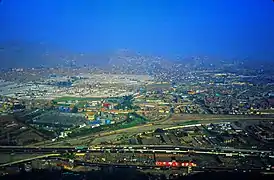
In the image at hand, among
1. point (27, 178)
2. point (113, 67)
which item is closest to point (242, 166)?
point (27, 178)

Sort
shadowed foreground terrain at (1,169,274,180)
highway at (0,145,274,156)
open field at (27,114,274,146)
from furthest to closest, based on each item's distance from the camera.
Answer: open field at (27,114,274,146) < highway at (0,145,274,156) < shadowed foreground terrain at (1,169,274,180)

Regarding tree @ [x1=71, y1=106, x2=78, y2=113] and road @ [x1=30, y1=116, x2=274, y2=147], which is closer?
road @ [x1=30, y1=116, x2=274, y2=147]

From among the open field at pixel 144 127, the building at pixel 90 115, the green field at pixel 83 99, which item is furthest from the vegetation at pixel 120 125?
the green field at pixel 83 99

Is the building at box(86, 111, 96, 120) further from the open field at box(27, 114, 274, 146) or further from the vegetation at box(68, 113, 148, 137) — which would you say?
the open field at box(27, 114, 274, 146)

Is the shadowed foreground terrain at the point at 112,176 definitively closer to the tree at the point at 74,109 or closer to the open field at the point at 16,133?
the open field at the point at 16,133

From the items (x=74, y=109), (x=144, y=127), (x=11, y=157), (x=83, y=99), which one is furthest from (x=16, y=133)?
(x=83, y=99)

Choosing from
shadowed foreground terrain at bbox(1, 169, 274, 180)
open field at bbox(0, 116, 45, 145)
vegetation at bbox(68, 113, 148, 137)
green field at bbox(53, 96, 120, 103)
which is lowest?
shadowed foreground terrain at bbox(1, 169, 274, 180)

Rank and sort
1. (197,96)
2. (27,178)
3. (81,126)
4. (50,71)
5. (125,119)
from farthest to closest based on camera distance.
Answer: (50,71) < (197,96) < (125,119) < (81,126) < (27,178)

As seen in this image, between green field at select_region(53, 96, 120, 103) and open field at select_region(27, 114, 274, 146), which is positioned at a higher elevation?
green field at select_region(53, 96, 120, 103)

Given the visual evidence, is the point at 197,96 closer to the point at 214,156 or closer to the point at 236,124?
the point at 236,124

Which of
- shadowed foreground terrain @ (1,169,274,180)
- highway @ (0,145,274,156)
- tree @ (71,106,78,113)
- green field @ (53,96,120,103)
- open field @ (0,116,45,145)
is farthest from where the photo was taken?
green field @ (53,96,120,103)

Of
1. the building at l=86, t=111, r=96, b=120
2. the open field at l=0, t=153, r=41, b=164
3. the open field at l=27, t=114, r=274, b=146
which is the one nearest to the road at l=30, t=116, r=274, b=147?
the open field at l=27, t=114, r=274, b=146
